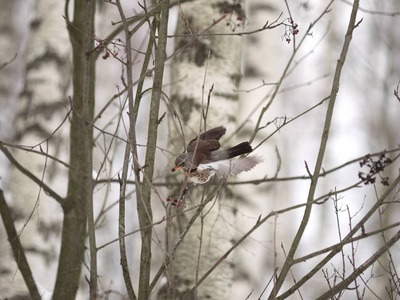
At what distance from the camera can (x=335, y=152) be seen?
11.4 m

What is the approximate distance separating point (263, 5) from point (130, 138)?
3.64 meters

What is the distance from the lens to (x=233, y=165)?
162 cm

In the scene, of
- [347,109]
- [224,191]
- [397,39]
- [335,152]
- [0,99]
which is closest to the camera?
[224,191]

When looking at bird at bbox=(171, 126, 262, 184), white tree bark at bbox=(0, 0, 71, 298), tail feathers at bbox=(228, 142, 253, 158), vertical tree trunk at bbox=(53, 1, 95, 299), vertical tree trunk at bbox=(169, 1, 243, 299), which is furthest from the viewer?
white tree bark at bbox=(0, 0, 71, 298)

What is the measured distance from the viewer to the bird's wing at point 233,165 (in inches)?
63.7

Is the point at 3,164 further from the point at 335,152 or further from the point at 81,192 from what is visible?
the point at 335,152

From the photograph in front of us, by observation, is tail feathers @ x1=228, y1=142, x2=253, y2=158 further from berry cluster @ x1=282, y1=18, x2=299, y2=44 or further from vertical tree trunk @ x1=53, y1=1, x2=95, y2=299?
vertical tree trunk @ x1=53, y1=1, x2=95, y2=299

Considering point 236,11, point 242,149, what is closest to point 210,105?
point 236,11

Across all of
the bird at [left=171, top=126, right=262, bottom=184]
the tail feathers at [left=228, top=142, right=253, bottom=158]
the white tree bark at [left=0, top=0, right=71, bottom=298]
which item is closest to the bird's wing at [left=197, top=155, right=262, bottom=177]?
the bird at [left=171, top=126, right=262, bottom=184]

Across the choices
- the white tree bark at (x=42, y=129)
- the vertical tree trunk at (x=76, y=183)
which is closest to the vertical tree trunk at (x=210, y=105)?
the vertical tree trunk at (x=76, y=183)

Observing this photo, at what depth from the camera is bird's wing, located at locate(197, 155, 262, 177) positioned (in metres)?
1.62

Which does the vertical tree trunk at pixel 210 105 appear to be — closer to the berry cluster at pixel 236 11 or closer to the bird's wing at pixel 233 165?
the berry cluster at pixel 236 11

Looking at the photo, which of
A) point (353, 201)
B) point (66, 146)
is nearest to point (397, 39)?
point (353, 201)

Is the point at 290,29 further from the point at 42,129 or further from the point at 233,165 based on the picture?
the point at 42,129
